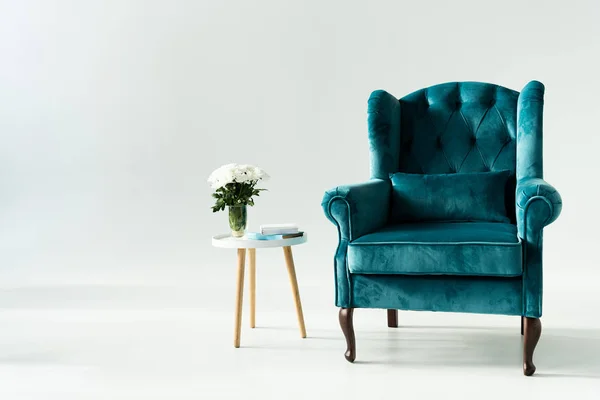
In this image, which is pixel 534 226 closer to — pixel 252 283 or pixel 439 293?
pixel 439 293

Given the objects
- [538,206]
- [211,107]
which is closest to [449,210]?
[538,206]

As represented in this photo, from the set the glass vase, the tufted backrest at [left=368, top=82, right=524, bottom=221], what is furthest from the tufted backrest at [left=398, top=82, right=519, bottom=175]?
the glass vase

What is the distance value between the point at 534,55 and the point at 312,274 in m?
1.79

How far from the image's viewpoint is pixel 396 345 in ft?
8.95

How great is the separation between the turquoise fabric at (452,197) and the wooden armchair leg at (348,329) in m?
0.57

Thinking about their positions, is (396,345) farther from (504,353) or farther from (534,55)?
(534,55)

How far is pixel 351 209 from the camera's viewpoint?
8.16 ft

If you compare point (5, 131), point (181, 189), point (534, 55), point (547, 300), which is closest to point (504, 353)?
point (547, 300)

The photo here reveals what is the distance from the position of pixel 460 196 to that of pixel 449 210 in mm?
72

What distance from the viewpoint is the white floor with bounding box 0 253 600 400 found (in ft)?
7.38

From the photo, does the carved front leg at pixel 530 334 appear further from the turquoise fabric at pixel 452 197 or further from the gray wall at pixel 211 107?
the gray wall at pixel 211 107

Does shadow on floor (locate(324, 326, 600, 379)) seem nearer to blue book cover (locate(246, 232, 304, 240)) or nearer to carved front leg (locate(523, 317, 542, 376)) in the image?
carved front leg (locate(523, 317, 542, 376))

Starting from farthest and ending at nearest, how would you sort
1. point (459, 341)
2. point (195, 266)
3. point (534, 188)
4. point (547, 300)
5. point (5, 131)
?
point (5, 131), point (195, 266), point (547, 300), point (459, 341), point (534, 188)

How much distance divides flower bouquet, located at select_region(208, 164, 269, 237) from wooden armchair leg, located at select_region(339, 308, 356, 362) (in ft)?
2.01
